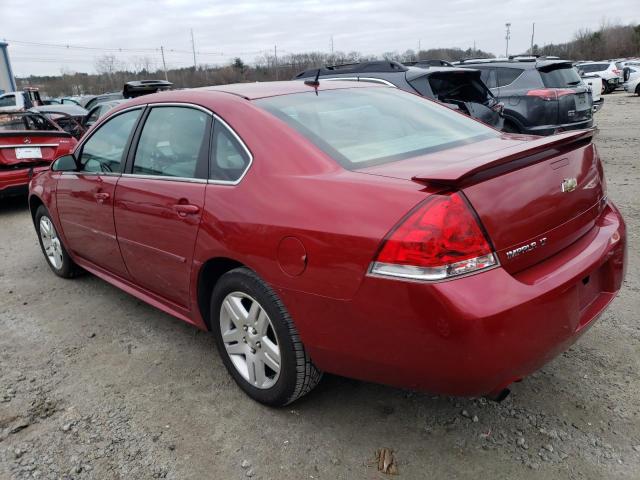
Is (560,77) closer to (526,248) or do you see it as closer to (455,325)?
(526,248)

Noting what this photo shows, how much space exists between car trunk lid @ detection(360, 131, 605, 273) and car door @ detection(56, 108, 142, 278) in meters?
2.00

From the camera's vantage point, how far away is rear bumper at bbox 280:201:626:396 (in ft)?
6.19

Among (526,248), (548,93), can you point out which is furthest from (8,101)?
(526,248)

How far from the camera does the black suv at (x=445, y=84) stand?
250 inches

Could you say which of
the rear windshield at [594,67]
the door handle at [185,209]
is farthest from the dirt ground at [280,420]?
the rear windshield at [594,67]

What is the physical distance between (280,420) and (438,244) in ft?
4.22

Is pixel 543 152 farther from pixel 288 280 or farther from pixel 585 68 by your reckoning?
pixel 585 68

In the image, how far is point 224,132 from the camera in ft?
9.06

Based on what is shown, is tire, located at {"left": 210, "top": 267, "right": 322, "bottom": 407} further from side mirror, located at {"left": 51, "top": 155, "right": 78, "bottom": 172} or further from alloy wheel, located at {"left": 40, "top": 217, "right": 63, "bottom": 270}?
alloy wheel, located at {"left": 40, "top": 217, "right": 63, "bottom": 270}

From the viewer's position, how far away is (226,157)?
2.71 m

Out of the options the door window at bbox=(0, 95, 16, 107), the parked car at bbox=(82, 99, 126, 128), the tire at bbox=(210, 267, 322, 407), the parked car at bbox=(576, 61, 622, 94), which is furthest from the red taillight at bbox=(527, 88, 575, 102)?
the parked car at bbox=(576, 61, 622, 94)

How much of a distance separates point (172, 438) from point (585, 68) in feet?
105

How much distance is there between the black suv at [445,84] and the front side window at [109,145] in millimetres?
3160

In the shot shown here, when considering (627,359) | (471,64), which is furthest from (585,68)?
(627,359)
